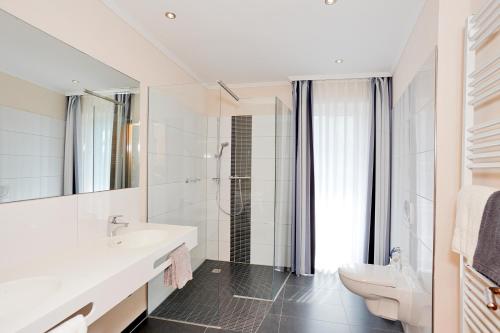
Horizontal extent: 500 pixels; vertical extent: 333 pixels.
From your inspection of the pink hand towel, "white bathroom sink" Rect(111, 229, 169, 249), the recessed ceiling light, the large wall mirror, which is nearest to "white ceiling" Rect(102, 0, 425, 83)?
the recessed ceiling light

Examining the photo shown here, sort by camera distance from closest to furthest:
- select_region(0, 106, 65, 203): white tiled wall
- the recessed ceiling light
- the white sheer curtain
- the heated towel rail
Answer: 1. the heated towel rail
2. select_region(0, 106, 65, 203): white tiled wall
3. the recessed ceiling light
4. the white sheer curtain

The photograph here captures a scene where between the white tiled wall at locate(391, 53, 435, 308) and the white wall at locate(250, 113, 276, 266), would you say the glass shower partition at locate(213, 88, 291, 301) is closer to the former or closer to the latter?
the white wall at locate(250, 113, 276, 266)

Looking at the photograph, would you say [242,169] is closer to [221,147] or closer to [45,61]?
[221,147]

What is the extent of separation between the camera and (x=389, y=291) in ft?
6.48

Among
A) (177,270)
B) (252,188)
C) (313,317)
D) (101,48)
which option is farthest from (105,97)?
(313,317)

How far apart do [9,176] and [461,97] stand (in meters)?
2.35

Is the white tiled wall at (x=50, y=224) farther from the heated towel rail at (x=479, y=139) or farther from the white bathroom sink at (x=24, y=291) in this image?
the heated towel rail at (x=479, y=139)

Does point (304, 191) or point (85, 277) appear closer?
point (85, 277)

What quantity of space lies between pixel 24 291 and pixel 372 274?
7.59 feet

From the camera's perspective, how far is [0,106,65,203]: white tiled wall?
122cm

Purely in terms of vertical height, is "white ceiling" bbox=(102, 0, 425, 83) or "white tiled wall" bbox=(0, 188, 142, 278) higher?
"white ceiling" bbox=(102, 0, 425, 83)

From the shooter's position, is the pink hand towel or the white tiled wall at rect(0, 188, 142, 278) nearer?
the white tiled wall at rect(0, 188, 142, 278)

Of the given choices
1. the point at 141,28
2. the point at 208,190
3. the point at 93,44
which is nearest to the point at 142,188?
the point at 208,190

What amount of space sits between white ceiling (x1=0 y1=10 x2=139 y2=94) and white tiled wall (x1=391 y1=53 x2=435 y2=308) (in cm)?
214
